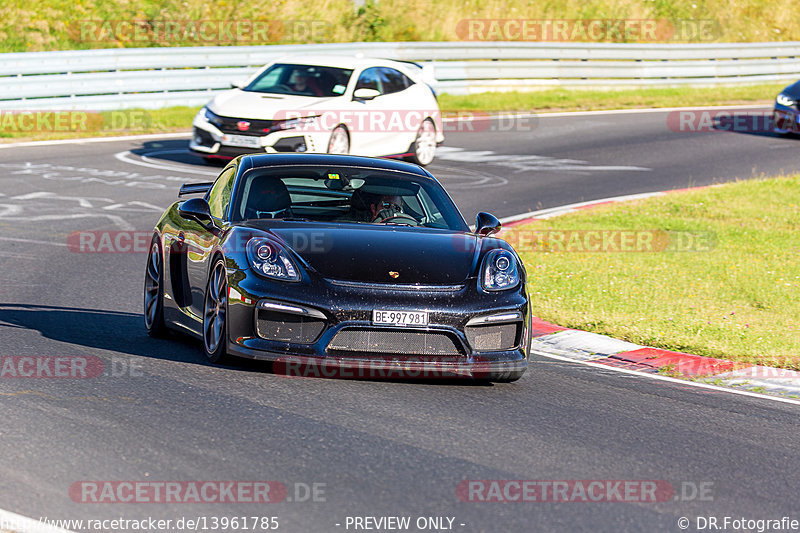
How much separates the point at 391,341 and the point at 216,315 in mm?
1175

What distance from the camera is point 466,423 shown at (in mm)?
6812

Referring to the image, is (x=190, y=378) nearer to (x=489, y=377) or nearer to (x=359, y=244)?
(x=359, y=244)

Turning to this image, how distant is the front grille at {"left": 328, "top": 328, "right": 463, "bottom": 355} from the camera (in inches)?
290

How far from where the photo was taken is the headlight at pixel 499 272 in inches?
305

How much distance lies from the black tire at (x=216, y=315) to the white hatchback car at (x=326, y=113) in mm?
10262

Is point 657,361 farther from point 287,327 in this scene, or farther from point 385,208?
point 287,327

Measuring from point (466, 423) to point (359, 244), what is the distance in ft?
5.06

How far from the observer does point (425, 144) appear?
2028cm

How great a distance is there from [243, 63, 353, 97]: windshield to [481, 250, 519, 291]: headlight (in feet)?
38.5
